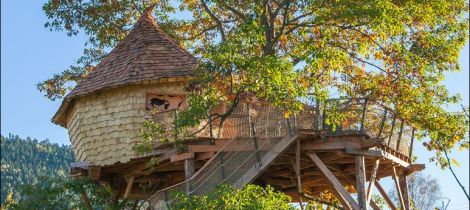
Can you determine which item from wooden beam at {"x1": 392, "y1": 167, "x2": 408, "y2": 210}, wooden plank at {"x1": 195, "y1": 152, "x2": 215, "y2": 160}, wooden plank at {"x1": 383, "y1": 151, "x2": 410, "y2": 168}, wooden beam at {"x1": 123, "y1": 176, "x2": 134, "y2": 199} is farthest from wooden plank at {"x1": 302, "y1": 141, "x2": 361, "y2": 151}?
wooden beam at {"x1": 123, "y1": 176, "x2": 134, "y2": 199}

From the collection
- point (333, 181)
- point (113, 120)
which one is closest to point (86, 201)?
point (113, 120)

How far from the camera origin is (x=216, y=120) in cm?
2350

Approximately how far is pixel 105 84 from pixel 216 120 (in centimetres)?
284

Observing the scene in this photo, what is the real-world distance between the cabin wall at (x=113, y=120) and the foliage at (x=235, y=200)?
3686mm

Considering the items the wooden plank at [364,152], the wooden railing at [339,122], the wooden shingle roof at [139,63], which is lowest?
the wooden plank at [364,152]

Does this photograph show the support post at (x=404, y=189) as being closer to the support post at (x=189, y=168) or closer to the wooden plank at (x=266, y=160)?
the wooden plank at (x=266, y=160)

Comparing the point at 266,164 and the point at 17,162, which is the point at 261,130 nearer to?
the point at 266,164

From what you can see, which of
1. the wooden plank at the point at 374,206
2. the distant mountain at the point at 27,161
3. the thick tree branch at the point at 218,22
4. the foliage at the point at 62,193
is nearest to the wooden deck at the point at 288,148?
the foliage at the point at 62,193

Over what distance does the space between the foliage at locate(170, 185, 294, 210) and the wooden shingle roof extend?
4.37 meters

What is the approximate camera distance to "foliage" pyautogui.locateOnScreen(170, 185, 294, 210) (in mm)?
19719

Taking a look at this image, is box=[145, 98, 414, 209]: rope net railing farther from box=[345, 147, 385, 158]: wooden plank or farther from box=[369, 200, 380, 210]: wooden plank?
box=[369, 200, 380, 210]: wooden plank

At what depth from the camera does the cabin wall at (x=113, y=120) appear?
944 inches

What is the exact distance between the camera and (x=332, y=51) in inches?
856

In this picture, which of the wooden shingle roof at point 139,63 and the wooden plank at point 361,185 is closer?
the wooden plank at point 361,185
